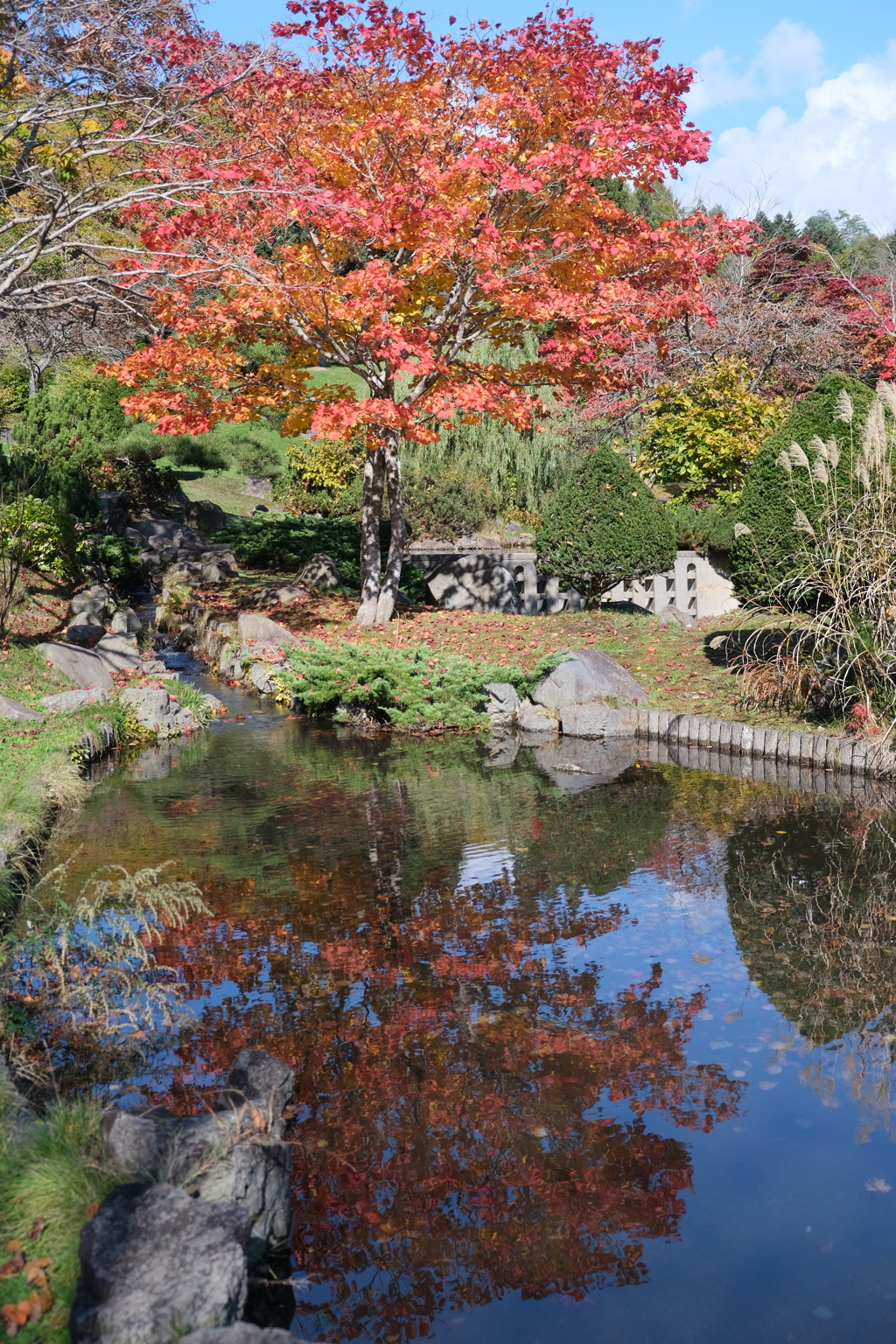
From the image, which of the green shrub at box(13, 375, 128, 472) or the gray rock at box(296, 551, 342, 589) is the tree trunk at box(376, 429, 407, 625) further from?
the green shrub at box(13, 375, 128, 472)

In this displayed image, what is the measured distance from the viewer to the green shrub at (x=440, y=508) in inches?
765

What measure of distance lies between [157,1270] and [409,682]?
807cm

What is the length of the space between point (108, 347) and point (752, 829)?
47.0 feet

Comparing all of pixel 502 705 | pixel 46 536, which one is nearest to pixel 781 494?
pixel 502 705

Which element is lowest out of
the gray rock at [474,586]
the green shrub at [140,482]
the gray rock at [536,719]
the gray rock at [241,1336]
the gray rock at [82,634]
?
the gray rock at [536,719]

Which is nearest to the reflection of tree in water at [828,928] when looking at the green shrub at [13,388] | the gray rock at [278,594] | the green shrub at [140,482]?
the gray rock at [278,594]

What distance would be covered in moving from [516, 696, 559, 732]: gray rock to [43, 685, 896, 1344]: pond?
111 inches

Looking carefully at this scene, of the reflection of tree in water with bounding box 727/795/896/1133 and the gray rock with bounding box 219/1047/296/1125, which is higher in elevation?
the gray rock with bounding box 219/1047/296/1125

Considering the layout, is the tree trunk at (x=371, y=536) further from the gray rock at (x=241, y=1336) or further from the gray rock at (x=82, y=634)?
the gray rock at (x=241, y=1336)

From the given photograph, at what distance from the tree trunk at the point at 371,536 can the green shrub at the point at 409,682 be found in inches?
120

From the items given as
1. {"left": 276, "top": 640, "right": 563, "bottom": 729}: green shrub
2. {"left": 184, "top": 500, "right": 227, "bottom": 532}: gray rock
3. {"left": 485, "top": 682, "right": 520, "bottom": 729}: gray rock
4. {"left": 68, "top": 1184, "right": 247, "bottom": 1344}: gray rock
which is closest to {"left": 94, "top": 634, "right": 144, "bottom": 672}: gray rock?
{"left": 276, "top": 640, "right": 563, "bottom": 729}: green shrub

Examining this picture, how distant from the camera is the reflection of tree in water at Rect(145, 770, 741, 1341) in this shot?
310cm

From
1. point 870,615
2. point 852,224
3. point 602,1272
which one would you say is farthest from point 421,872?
point 852,224

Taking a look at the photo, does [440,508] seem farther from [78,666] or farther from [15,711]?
[15,711]
